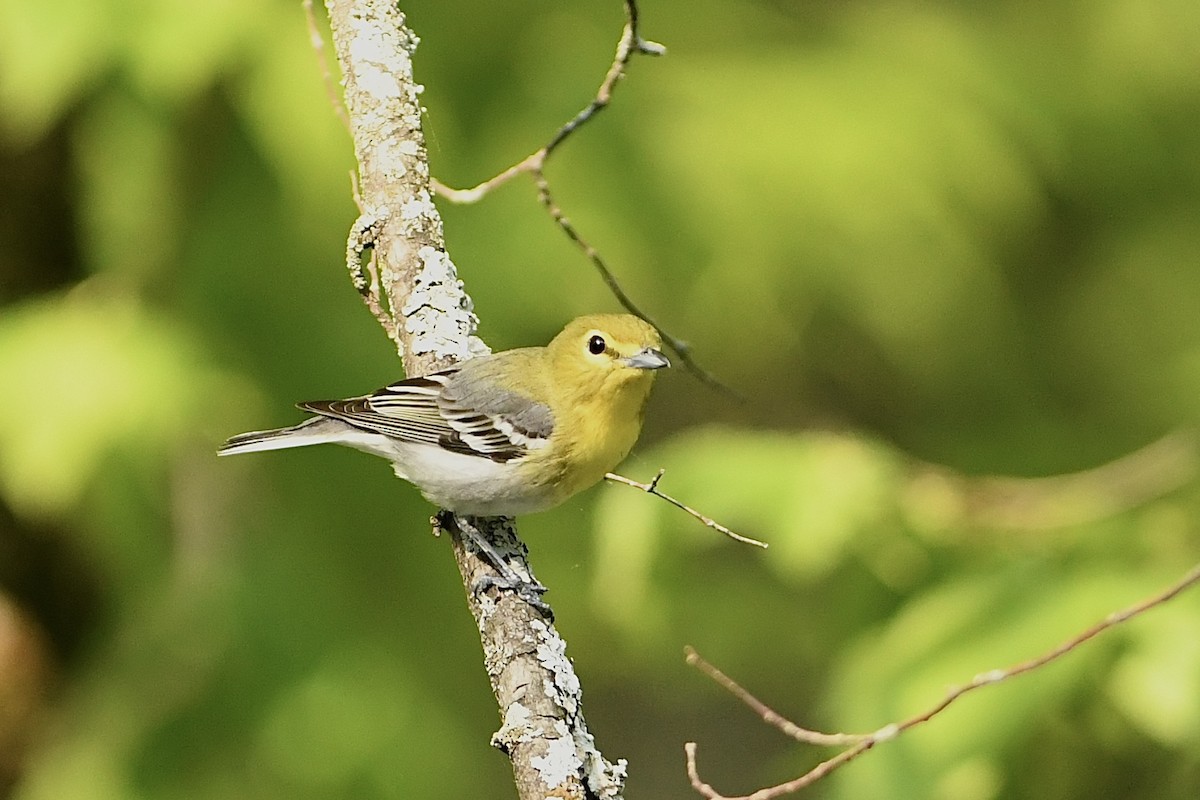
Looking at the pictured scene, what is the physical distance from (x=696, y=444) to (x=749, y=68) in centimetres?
298

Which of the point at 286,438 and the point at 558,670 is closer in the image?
the point at 558,670

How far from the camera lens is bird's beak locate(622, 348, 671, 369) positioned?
141 inches

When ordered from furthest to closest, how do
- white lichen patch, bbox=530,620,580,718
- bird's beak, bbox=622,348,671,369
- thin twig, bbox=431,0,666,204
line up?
bird's beak, bbox=622,348,671,369 → thin twig, bbox=431,0,666,204 → white lichen patch, bbox=530,620,580,718

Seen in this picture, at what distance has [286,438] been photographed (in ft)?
12.9

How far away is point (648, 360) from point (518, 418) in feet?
1.44

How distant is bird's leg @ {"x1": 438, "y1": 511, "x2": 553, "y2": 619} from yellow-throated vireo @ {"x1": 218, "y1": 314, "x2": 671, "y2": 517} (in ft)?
0.41

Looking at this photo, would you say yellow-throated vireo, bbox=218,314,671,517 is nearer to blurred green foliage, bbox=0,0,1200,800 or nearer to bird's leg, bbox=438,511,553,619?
bird's leg, bbox=438,511,553,619

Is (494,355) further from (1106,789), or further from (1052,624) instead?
(1106,789)

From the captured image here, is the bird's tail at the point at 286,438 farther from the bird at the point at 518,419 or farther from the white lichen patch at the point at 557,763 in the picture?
the white lichen patch at the point at 557,763

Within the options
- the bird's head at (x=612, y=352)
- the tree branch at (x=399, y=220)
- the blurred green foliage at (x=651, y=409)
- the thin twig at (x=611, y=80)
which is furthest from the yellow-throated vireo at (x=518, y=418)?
the thin twig at (x=611, y=80)

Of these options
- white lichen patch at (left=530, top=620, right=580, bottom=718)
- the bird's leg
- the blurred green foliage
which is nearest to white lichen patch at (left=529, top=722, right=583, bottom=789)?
white lichen patch at (left=530, top=620, right=580, bottom=718)

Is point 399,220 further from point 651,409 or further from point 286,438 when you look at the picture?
point 651,409

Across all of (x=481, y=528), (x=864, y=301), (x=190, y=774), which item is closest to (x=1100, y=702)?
(x=481, y=528)

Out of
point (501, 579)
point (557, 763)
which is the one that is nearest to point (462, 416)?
point (501, 579)
